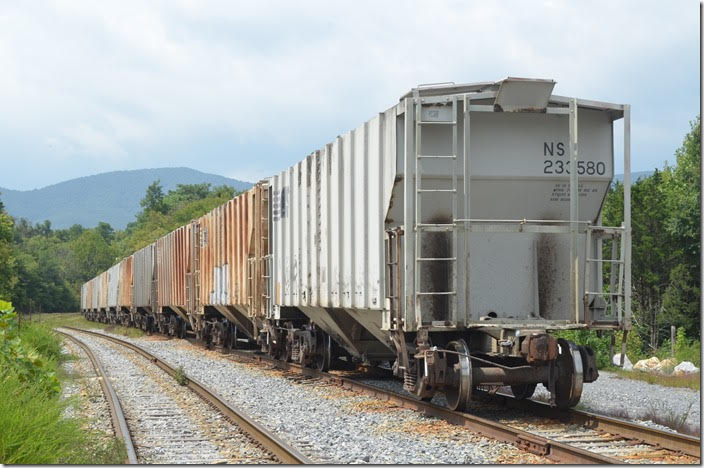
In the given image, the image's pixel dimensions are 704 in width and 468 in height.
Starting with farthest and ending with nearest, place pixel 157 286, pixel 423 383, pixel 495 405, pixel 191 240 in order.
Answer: pixel 157 286 → pixel 191 240 → pixel 495 405 → pixel 423 383

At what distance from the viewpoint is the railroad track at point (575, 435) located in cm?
752

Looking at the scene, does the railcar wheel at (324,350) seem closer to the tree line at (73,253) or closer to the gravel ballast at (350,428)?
the gravel ballast at (350,428)

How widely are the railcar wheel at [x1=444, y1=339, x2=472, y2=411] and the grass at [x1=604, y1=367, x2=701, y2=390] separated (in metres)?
6.44

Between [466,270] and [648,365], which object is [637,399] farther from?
[648,365]

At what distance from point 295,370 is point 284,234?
9.15 feet

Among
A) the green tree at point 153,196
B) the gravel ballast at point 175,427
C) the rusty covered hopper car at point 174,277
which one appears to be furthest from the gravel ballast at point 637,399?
the green tree at point 153,196

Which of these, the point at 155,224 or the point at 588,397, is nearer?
the point at 588,397

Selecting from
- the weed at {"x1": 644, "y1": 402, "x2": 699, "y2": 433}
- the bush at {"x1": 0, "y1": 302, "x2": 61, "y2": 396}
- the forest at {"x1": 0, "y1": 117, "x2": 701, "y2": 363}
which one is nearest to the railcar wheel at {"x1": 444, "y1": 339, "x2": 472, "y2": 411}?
the weed at {"x1": 644, "y1": 402, "x2": 699, "y2": 433}

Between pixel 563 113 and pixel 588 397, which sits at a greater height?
pixel 563 113

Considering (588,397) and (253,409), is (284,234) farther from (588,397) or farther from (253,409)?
(588,397)

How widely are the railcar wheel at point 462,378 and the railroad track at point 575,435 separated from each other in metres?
0.15

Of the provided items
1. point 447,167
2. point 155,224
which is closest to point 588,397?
point 447,167

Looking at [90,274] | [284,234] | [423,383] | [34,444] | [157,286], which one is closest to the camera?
[34,444]

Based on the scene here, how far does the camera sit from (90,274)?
159500 millimetres
